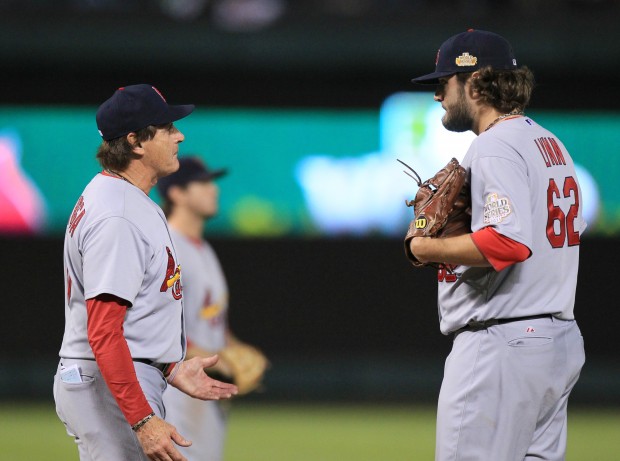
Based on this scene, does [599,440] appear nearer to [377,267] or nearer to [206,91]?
[377,267]

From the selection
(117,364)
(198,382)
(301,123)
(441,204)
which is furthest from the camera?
(301,123)

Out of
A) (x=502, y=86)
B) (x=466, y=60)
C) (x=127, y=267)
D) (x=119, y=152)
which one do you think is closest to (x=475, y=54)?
(x=466, y=60)

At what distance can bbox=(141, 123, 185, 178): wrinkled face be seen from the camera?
3.50 metres

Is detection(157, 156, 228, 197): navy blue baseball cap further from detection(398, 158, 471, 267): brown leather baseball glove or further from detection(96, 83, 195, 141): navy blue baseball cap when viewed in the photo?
detection(398, 158, 471, 267): brown leather baseball glove

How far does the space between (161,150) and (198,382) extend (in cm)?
84

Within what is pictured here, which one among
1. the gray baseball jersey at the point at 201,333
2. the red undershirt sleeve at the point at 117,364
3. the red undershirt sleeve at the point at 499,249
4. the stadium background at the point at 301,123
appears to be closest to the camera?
the red undershirt sleeve at the point at 117,364

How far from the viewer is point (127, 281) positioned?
315 centimetres

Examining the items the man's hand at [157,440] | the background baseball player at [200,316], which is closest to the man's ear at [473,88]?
the man's hand at [157,440]

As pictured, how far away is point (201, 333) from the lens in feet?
17.1

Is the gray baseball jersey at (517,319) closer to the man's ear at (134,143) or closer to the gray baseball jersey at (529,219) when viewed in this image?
the gray baseball jersey at (529,219)

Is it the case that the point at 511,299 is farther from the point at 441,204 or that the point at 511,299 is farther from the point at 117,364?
the point at 117,364

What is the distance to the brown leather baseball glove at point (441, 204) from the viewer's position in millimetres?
3379

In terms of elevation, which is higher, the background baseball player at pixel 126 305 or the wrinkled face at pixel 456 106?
the wrinkled face at pixel 456 106

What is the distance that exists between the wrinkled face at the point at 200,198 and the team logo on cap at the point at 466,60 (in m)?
2.25
